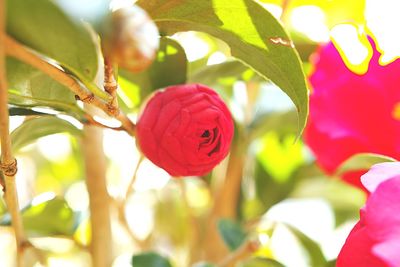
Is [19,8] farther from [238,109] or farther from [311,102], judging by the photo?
[238,109]

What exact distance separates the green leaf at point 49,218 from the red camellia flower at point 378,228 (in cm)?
37

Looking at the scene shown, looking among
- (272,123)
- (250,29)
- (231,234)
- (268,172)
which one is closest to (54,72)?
(250,29)

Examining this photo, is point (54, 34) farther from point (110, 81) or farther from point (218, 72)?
point (218, 72)

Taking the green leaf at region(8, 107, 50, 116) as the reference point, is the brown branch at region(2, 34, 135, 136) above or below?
above

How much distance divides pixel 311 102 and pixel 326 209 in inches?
16.5

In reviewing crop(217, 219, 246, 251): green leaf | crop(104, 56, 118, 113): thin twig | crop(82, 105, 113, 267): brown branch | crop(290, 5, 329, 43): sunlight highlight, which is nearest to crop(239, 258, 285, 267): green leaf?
crop(217, 219, 246, 251): green leaf

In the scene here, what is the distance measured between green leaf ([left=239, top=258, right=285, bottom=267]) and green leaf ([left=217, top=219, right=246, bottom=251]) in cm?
4

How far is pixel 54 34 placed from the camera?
1.41 ft

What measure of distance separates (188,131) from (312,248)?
398 mm

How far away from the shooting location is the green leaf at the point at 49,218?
30.2 inches

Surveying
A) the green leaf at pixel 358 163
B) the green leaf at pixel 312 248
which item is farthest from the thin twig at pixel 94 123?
the green leaf at pixel 312 248

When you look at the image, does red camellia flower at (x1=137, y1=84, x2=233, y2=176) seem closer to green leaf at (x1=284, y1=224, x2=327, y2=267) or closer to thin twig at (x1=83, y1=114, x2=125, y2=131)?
thin twig at (x1=83, y1=114, x2=125, y2=131)

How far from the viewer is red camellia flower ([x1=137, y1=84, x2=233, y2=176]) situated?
555 mm

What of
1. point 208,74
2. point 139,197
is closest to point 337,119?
point 208,74
